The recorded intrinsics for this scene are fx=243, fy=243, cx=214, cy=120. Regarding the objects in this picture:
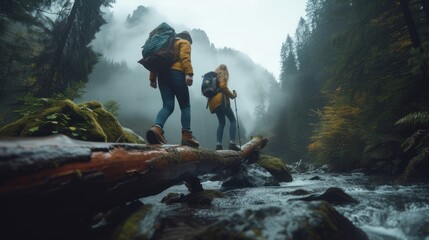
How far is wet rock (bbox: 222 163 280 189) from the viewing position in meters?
6.16

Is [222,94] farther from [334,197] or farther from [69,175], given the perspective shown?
[69,175]

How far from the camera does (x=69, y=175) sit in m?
1.71

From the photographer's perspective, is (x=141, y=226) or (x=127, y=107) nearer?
(x=141, y=226)

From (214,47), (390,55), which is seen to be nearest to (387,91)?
(390,55)

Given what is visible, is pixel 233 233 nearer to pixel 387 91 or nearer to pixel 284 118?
pixel 387 91

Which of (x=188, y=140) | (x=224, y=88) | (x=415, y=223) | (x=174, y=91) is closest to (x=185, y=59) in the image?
(x=174, y=91)

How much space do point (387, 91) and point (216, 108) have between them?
4527mm

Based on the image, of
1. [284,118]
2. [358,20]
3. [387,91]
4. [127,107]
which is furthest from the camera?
[127,107]

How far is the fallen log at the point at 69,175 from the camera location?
1.41 m

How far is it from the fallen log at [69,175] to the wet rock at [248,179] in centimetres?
350

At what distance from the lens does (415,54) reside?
185 inches

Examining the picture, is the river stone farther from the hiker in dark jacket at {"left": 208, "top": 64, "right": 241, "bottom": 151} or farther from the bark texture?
the hiker in dark jacket at {"left": 208, "top": 64, "right": 241, "bottom": 151}

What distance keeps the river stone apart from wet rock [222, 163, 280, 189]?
415 centimetres

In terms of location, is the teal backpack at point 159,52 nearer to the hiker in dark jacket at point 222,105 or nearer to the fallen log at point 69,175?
the fallen log at point 69,175
